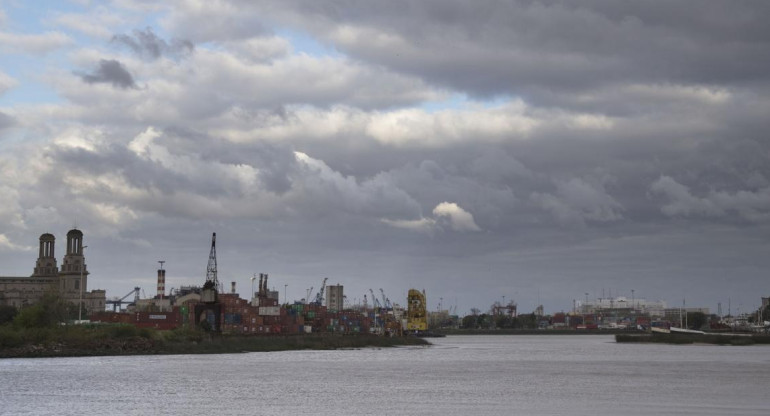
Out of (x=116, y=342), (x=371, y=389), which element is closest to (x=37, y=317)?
(x=116, y=342)

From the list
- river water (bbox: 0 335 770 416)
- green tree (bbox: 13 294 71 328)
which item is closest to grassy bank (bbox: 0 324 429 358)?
green tree (bbox: 13 294 71 328)

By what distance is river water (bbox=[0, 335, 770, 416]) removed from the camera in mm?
55656

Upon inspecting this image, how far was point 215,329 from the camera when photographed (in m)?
162

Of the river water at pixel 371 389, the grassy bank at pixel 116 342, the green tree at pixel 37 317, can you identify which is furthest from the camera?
the green tree at pixel 37 317

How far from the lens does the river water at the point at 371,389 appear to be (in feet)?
183

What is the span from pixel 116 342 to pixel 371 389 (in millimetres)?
62039

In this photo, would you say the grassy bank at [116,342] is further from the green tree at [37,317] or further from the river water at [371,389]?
the river water at [371,389]

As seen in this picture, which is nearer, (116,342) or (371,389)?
(371,389)

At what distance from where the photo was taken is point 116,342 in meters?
123

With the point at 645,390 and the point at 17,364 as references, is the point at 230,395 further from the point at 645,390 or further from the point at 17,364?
the point at 17,364

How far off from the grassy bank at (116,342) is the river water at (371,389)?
5739 millimetres

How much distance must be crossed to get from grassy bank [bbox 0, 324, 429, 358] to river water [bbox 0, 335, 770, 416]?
18.8 ft

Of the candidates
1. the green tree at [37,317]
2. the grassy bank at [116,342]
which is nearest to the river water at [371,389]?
the grassy bank at [116,342]

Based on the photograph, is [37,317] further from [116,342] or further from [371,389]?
[371,389]
